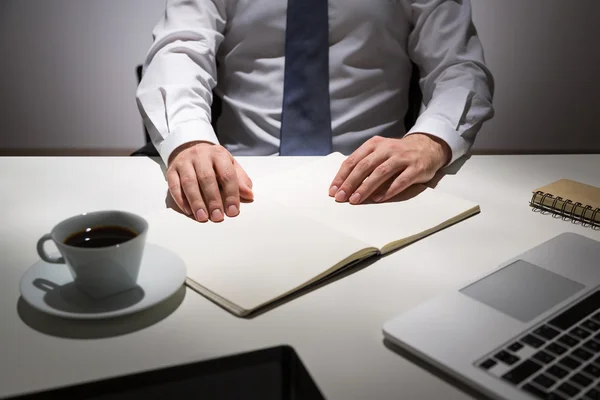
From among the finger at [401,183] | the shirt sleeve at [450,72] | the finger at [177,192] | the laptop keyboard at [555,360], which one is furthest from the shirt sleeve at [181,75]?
the laptop keyboard at [555,360]

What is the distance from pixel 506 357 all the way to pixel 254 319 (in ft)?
0.91

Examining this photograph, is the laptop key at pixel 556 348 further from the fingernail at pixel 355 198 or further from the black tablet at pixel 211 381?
the fingernail at pixel 355 198

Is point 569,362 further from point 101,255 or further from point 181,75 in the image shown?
point 181,75

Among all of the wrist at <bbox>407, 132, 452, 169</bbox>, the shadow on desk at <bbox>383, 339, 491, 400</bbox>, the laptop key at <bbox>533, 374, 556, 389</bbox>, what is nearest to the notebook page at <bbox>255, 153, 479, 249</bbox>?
the wrist at <bbox>407, 132, 452, 169</bbox>

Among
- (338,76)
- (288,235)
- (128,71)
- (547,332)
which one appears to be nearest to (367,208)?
(288,235)

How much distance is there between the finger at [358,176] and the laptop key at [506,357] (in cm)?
42

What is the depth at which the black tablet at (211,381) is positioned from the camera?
580 millimetres

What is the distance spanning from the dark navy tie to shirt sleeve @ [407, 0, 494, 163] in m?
0.24

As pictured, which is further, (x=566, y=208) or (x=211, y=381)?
(x=566, y=208)

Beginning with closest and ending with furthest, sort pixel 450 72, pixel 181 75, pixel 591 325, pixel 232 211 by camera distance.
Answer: pixel 591 325
pixel 232 211
pixel 181 75
pixel 450 72

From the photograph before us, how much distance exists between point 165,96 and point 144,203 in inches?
12.6

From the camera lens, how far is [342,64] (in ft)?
4.86

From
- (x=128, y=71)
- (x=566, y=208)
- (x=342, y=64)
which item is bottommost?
(x=128, y=71)

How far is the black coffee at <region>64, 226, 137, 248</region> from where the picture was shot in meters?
0.69
